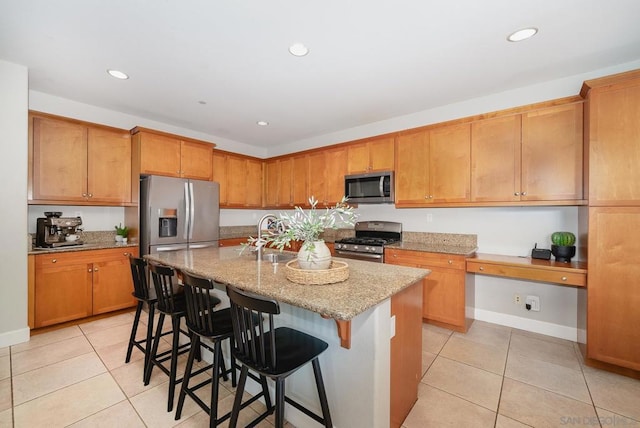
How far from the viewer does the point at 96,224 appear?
364cm

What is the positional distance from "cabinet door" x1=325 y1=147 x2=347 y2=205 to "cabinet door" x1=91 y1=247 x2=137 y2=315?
2783 millimetres

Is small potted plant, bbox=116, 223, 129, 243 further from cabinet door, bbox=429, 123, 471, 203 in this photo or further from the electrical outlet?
the electrical outlet

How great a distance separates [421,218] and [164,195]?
3.47m

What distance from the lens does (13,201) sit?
261 centimetres

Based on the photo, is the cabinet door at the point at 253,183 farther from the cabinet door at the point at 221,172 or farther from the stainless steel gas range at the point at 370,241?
the stainless steel gas range at the point at 370,241

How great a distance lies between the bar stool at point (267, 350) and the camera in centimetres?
121

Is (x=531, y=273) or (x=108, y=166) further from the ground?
(x=108, y=166)

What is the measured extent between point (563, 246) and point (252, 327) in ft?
10.0

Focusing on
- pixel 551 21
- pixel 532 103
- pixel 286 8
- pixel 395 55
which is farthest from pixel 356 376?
pixel 532 103

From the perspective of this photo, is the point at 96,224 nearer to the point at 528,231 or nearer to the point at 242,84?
the point at 242,84

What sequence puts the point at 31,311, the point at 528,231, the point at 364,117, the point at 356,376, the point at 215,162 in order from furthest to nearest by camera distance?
the point at 215,162, the point at 364,117, the point at 528,231, the point at 31,311, the point at 356,376

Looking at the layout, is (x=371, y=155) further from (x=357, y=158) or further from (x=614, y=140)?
(x=614, y=140)

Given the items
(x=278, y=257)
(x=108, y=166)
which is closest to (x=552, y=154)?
(x=278, y=257)

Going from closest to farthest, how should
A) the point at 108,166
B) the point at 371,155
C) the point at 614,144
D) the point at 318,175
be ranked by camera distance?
the point at 614,144 → the point at 108,166 → the point at 371,155 → the point at 318,175
